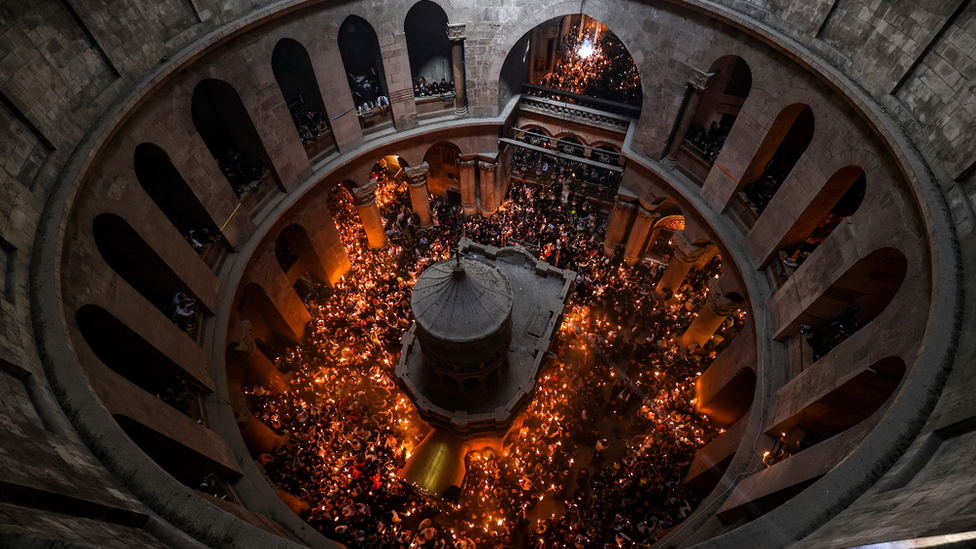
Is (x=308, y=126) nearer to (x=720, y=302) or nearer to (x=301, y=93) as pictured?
(x=301, y=93)

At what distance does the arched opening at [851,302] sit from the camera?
9.38 metres

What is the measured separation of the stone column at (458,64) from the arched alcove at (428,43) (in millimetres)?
1354

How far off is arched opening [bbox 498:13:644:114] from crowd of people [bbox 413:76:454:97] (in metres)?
2.21

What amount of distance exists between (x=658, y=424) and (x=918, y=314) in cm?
860

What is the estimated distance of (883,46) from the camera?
9469 millimetres

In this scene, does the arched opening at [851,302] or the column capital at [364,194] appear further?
the column capital at [364,194]

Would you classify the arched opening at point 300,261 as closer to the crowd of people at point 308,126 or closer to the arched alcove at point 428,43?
the crowd of people at point 308,126

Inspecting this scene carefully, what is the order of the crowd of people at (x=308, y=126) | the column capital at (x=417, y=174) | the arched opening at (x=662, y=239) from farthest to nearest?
the column capital at (x=417, y=174)
the arched opening at (x=662, y=239)
the crowd of people at (x=308, y=126)

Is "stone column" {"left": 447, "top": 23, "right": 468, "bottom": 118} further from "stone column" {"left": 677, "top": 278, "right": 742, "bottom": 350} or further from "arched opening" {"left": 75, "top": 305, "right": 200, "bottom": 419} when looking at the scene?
"arched opening" {"left": 75, "top": 305, "right": 200, "bottom": 419}

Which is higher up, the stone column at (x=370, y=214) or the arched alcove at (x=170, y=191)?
the stone column at (x=370, y=214)

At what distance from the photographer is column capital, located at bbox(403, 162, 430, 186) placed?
19.5 m

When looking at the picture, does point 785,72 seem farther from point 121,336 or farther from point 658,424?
point 121,336

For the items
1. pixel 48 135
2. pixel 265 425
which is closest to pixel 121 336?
pixel 48 135

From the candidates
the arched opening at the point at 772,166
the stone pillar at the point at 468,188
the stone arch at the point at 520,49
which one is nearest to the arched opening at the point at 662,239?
the arched opening at the point at 772,166
